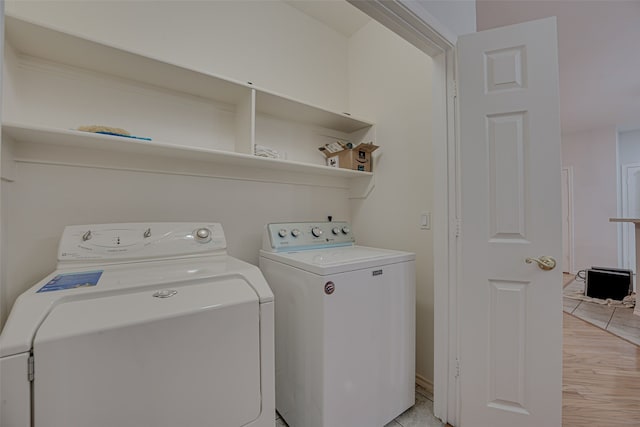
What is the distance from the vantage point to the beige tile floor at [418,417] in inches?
59.2

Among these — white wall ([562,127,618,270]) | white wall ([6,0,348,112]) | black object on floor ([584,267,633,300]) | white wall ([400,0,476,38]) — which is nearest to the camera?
white wall ([400,0,476,38])

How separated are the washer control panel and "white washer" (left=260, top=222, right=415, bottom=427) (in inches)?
15.8

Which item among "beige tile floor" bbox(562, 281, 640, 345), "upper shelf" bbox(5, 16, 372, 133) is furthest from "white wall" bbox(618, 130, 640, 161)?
"upper shelf" bbox(5, 16, 372, 133)

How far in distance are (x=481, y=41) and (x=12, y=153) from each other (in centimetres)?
229

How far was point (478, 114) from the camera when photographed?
1.38 meters

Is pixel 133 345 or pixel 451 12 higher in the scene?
pixel 451 12

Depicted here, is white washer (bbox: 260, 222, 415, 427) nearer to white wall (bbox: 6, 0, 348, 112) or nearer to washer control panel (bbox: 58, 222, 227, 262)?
washer control panel (bbox: 58, 222, 227, 262)

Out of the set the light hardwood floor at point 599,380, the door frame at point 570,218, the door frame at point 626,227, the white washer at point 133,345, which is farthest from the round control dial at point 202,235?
the door frame at point 626,227

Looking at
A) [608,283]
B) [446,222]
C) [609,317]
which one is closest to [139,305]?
[446,222]

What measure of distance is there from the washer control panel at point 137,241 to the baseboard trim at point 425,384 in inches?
61.4

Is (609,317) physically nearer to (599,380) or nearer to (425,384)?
(599,380)

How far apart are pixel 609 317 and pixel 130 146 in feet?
15.3

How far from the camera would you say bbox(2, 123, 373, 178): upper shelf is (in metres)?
1.16

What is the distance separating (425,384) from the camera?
1.80 m
